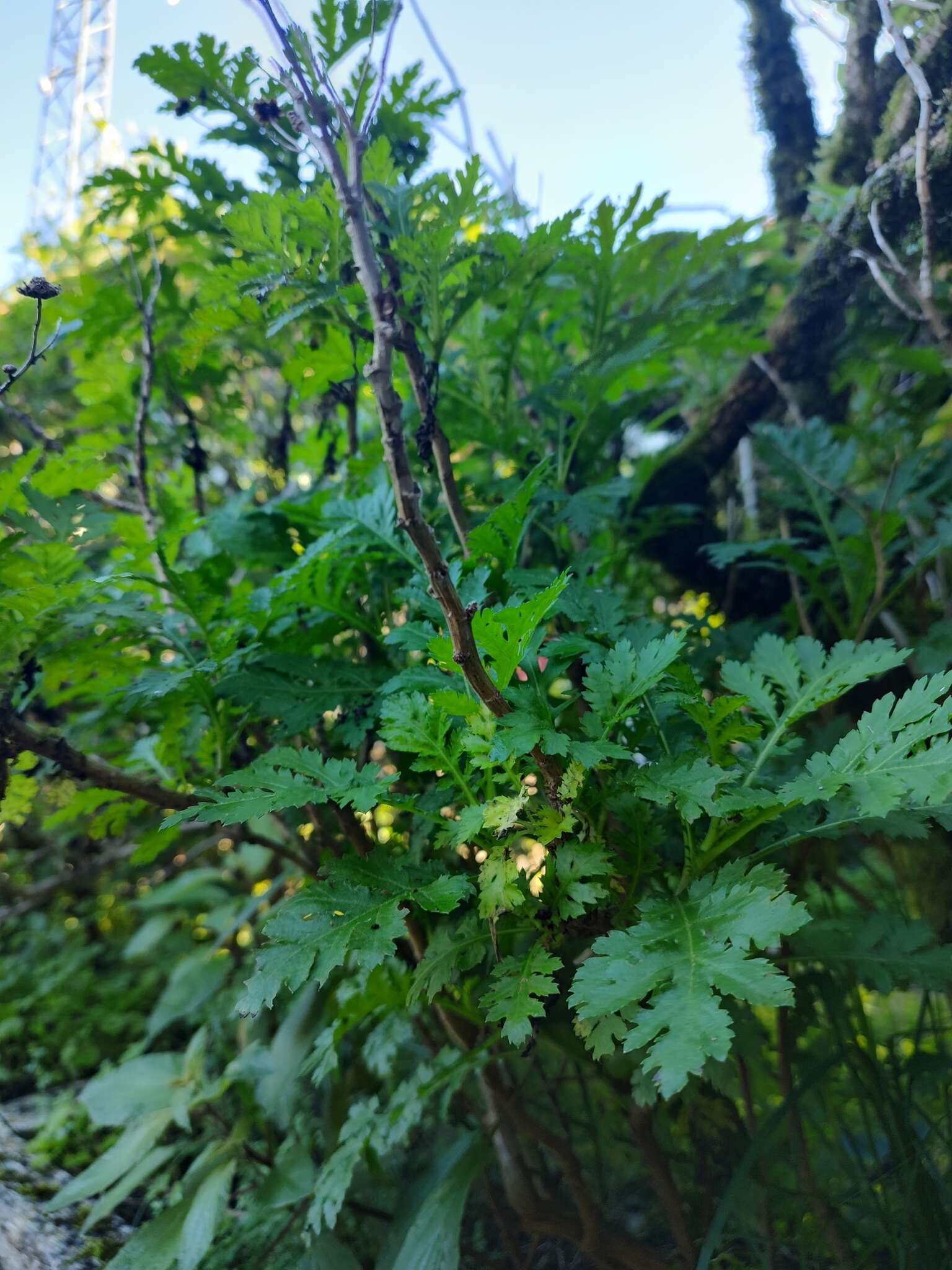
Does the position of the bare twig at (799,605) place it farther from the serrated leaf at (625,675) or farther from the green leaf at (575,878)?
the green leaf at (575,878)

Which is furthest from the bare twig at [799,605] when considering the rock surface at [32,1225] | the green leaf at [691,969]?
the rock surface at [32,1225]

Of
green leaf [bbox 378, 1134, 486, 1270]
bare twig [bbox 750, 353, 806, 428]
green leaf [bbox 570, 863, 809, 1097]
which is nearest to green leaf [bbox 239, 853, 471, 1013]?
green leaf [bbox 570, 863, 809, 1097]

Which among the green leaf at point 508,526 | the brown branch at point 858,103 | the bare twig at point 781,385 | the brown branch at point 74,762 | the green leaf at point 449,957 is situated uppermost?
the brown branch at point 858,103

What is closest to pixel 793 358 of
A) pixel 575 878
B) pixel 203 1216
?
pixel 575 878

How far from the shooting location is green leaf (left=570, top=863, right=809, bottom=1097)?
1.58 feet

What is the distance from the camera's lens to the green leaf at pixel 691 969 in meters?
0.48

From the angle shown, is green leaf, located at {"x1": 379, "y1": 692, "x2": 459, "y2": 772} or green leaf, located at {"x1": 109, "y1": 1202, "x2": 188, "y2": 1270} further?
green leaf, located at {"x1": 109, "y1": 1202, "x2": 188, "y2": 1270}

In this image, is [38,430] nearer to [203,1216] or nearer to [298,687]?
[298,687]

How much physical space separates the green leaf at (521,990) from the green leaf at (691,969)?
36 millimetres

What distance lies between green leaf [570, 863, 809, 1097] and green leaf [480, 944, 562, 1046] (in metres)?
0.04

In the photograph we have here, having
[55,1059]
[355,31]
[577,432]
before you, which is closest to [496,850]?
[577,432]

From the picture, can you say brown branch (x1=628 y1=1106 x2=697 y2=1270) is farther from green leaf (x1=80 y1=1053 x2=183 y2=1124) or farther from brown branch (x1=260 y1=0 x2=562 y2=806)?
green leaf (x1=80 y1=1053 x2=183 y2=1124)

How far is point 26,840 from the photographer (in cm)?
189

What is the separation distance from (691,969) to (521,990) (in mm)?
130
